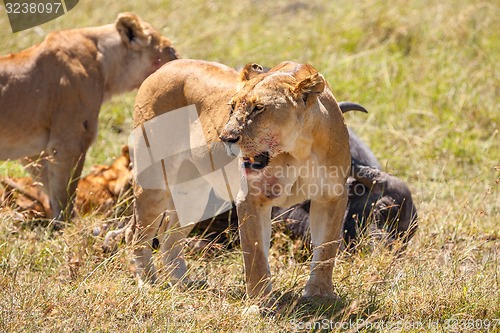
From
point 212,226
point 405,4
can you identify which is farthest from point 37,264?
point 405,4

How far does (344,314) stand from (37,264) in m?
1.80

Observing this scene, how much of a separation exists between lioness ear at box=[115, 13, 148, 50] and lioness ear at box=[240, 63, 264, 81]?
Result: 256cm

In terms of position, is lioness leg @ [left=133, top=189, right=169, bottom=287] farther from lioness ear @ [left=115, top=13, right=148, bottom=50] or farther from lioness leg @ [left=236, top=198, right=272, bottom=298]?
lioness ear @ [left=115, top=13, right=148, bottom=50]

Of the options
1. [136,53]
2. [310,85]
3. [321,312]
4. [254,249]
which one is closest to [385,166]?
[136,53]

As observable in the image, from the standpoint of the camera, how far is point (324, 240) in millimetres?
4445

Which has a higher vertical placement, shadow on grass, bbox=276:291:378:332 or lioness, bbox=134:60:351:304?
lioness, bbox=134:60:351:304

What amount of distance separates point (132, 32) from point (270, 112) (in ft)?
10.1

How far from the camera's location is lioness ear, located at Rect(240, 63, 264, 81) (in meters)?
4.23

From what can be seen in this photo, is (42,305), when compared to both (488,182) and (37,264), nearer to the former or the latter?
(37,264)

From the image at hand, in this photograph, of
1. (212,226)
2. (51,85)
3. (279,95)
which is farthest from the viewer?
(51,85)

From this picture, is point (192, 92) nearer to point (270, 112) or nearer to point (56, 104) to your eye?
point (270, 112)

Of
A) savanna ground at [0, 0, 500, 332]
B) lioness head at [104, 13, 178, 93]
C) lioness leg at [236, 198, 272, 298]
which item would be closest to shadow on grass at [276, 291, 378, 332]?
savanna ground at [0, 0, 500, 332]

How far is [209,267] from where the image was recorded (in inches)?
204

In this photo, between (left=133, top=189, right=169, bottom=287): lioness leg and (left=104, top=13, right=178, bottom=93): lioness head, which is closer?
(left=133, top=189, right=169, bottom=287): lioness leg
